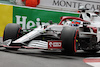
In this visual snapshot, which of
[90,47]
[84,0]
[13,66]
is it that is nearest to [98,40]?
[90,47]

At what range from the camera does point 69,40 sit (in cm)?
638

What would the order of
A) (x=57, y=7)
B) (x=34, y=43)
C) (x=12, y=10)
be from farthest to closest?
(x=57, y=7), (x=12, y=10), (x=34, y=43)

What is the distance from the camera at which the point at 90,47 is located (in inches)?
305

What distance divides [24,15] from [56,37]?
4927 mm

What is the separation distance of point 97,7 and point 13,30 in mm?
11099

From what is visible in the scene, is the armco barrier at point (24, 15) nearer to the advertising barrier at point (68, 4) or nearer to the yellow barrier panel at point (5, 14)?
the yellow barrier panel at point (5, 14)

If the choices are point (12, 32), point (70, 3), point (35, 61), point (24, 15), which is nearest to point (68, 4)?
point (70, 3)

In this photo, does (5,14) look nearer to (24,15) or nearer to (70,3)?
(24,15)

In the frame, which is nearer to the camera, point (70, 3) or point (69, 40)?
point (69, 40)

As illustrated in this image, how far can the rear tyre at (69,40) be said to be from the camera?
6384mm

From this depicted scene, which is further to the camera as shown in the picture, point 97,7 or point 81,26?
point 97,7

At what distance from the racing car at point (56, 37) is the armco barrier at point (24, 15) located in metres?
3.86

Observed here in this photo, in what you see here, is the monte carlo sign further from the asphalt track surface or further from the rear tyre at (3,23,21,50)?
the asphalt track surface

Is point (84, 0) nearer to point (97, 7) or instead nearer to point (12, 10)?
point (97, 7)
